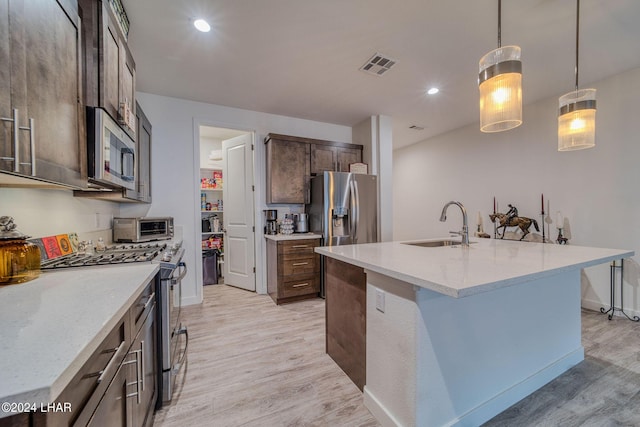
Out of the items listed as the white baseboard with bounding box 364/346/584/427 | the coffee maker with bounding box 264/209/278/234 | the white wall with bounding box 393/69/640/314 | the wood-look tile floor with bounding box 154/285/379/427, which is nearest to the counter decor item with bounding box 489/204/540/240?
the white wall with bounding box 393/69/640/314

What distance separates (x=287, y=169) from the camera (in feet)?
11.9

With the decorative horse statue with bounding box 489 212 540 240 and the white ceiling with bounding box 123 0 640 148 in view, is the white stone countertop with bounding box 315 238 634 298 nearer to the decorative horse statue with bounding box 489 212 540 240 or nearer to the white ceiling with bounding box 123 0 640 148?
the decorative horse statue with bounding box 489 212 540 240

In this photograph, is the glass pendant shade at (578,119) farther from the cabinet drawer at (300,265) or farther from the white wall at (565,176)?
the cabinet drawer at (300,265)

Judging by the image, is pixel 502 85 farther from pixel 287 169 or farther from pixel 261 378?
pixel 287 169

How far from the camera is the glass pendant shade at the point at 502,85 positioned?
4.50 ft

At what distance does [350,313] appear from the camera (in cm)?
177

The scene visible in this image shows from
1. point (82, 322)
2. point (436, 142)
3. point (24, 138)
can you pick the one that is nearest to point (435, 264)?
point (82, 322)

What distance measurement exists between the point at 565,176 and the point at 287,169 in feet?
12.0

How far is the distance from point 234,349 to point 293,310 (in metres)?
0.97

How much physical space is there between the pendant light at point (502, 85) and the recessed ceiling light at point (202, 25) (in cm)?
201

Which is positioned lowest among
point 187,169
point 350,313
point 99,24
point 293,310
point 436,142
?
point 293,310

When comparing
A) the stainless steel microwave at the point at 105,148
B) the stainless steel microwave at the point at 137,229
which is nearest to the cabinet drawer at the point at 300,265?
the stainless steel microwave at the point at 137,229

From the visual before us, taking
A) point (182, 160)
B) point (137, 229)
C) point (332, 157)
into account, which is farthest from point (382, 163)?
point (137, 229)

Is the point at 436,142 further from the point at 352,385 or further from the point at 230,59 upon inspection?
the point at 352,385
